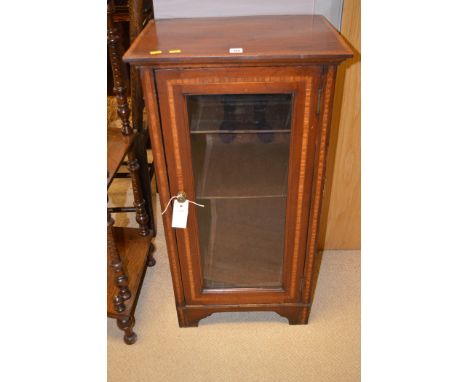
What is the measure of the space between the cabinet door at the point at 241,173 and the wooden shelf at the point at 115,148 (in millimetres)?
198

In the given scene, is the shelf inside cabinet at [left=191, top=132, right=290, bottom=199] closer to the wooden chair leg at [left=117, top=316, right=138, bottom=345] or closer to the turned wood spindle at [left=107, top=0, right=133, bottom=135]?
the turned wood spindle at [left=107, top=0, right=133, bottom=135]

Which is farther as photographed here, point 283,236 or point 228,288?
point 228,288

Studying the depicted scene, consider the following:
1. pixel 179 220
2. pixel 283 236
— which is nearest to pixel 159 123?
pixel 179 220

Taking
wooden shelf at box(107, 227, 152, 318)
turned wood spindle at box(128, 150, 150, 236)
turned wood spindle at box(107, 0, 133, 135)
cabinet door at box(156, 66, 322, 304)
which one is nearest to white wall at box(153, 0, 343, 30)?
turned wood spindle at box(107, 0, 133, 135)

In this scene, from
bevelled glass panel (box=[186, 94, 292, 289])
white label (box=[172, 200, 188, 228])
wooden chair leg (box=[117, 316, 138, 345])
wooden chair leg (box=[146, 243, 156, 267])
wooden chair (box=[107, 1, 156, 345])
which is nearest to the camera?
bevelled glass panel (box=[186, 94, 292, 289])

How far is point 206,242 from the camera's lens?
4.62 ft

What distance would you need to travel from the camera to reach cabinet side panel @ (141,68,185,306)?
1.05m

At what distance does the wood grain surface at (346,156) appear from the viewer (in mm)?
1434

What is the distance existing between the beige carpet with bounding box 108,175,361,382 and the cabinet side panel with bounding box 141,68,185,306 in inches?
11.4

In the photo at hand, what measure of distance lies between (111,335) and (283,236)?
2.73 ft

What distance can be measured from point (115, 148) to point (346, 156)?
0.95m

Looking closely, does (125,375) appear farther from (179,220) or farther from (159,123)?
(159,123)

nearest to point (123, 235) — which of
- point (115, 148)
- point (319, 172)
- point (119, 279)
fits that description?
point (119, 279)

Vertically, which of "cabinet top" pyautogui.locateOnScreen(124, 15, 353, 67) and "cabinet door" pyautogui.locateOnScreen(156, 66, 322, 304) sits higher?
"cabinet top" pyautogui.locateOnScreen(124, 15, 353, 67)
